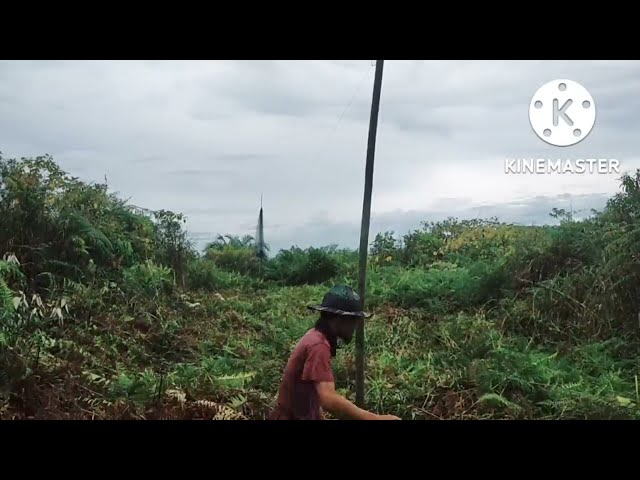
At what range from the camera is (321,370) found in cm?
389

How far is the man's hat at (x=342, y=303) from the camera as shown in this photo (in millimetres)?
4180

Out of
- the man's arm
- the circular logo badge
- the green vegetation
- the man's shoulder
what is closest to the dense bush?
the green vegetation

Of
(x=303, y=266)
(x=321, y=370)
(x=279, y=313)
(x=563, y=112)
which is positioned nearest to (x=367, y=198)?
(x=303, y=266)

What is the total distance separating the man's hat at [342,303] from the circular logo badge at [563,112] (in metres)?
1.35

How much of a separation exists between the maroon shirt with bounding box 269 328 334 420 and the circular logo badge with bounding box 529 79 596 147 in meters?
1.66

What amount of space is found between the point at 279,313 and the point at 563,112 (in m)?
1.90

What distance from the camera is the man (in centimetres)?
390

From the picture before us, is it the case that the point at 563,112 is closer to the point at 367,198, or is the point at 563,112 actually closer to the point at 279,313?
the point at 367,198
